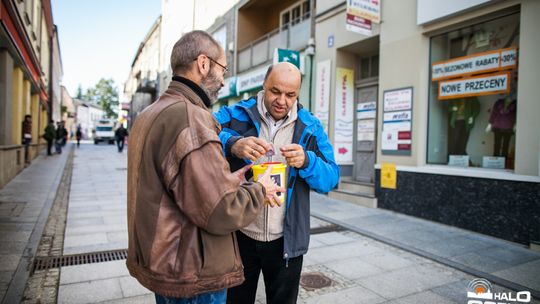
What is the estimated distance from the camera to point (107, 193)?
895 cm

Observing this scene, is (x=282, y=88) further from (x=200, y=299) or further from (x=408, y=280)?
(x=408, y=280)

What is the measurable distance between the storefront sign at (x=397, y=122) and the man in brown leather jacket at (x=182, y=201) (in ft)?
20.9

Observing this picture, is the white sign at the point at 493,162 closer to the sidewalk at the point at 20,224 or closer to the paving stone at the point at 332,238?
the paving stone at the point at 332,238

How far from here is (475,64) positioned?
6379mm

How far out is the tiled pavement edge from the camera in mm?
4258

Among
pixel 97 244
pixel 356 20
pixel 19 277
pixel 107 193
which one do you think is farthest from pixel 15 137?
pixel 356 20

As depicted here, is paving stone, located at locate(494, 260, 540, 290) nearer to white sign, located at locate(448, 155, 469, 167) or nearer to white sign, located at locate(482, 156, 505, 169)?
white sign, located at locate(482, 156, 505, 169)

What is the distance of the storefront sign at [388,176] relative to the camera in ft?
24.6

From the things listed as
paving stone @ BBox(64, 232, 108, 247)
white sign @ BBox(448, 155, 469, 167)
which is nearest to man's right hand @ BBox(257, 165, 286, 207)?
paving stone @ BBox(64, 232, 108, 247)

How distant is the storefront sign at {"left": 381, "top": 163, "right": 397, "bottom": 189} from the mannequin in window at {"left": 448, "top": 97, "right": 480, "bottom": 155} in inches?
43.7

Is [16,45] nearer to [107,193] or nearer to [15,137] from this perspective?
[15,137]

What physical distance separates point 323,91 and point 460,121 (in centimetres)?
380

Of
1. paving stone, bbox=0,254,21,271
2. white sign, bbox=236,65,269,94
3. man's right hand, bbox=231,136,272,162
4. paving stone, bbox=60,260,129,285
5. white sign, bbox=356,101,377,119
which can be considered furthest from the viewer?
white sign, bbox=236,65,269,94

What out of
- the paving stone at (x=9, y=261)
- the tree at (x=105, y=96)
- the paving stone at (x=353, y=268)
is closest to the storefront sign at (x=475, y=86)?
the paving stone at (x=353, y=268)
